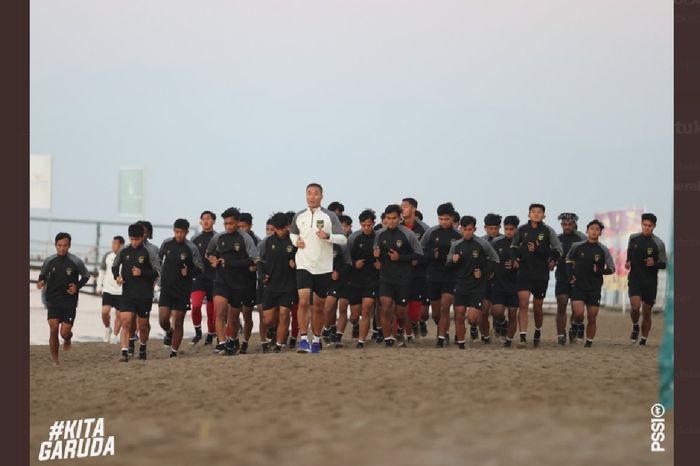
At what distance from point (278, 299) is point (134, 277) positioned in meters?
2.14

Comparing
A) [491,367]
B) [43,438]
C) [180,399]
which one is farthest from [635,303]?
[43,438]

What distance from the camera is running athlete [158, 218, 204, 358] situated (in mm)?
19344

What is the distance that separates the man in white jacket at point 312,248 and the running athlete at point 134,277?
228 cm

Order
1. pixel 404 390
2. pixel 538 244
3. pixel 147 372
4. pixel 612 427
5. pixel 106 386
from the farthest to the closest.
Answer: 1. pixel 538 244
2. pixel 147 372
3. pixel 106 386
4. pixel 404 390
5. pixel 612 427

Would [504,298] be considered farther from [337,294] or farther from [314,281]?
[314,281]

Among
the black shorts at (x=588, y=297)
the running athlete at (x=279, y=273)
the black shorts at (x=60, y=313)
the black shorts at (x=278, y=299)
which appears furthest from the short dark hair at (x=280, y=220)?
the black shorts at (x=588, y=297)

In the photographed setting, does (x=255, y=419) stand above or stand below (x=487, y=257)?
below

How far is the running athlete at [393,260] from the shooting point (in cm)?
1927

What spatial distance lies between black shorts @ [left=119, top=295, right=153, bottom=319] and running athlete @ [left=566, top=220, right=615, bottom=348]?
702cm

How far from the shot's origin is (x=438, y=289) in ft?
69.2

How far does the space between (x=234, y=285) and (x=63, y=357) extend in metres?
4.02

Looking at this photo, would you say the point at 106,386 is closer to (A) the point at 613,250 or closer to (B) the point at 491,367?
(B) the point at 491,367

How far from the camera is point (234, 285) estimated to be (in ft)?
62.8

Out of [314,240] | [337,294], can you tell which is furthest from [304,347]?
[337,294]
